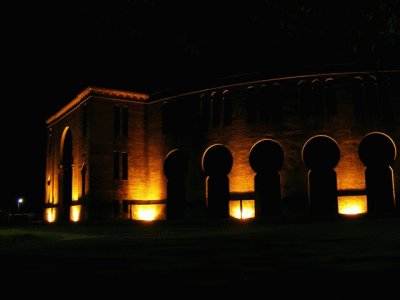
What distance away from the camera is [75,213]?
3347cm

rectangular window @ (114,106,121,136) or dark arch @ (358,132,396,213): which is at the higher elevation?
rectangular window @ (114,106,121,136)

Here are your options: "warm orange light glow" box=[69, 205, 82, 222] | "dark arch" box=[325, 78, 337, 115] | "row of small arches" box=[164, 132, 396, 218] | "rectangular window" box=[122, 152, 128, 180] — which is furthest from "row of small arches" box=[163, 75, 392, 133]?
"warm orange light glow" box=[69, 205, 82, 222]

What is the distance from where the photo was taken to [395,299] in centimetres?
454

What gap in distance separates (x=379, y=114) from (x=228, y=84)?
28.9 feet

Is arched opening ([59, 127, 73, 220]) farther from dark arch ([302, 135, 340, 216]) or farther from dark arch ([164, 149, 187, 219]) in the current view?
dark arch ([302, 135, 340, 216])

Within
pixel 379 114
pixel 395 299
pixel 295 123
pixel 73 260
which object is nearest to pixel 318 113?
pixel 295 123

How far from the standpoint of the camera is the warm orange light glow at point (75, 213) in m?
32.7

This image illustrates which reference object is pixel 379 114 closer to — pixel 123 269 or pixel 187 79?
pixel 187 79

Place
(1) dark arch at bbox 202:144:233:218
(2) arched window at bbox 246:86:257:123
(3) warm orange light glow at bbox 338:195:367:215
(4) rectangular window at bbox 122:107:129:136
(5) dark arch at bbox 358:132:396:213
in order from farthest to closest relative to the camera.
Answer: (4) rectangular window at bbox 122:107:129:136 < (1) dark arch at bbox 202:144:233:218 < (2) arched window at bbox 246:86:257:123 < (5) dark arch at bbox 358:132:396:213 < (3) warm orange light glow at bbox 338:195:367:215

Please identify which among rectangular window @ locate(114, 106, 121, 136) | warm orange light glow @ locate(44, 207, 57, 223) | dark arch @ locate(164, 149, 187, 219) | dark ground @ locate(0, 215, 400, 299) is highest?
rectangular window @ locate(114, 106, 121, 136)

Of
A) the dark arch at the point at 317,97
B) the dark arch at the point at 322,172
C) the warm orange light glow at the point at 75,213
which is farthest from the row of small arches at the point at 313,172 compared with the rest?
the warm orange light glow at the point at 75,213

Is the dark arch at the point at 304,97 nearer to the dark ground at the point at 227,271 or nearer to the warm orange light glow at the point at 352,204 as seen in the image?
the warm orange light glow at the point at 352,204

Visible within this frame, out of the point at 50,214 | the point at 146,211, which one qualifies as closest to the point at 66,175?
the point at 50,214

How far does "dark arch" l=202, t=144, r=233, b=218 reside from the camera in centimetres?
3006
